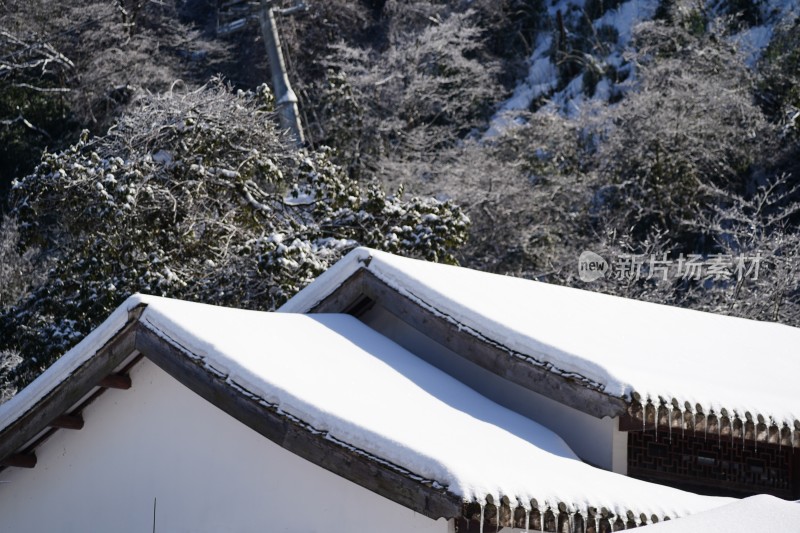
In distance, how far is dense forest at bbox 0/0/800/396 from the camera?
51.3 feet

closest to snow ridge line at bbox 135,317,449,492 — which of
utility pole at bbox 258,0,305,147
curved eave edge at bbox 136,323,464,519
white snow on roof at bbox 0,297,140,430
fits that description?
curved eave edge at bbox 136,323,464,519

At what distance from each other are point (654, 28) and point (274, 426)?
1896 cm

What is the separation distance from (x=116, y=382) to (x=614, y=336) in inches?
151

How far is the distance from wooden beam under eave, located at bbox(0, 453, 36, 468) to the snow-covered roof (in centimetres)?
38

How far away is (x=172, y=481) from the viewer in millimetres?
7602

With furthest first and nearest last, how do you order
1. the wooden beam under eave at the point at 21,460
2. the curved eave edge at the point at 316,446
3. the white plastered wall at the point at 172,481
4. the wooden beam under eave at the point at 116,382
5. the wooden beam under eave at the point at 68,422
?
the wooden beam under eave at the point at 21,460 < the wooden beam under eave at the point at 68,422 < the wooden beam under eave at the point at 116,382 < the white plastered wall at the point at 172,481 < the curved eave edge at the point at 316,446

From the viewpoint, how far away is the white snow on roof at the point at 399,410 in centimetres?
634

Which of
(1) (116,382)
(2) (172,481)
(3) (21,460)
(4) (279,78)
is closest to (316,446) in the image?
(2) (172,481)

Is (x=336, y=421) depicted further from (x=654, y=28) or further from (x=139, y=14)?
(x=139, y=14)

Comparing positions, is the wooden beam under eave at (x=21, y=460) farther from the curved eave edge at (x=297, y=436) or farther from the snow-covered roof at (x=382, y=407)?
the curved eave edge at (x=297, y=436)

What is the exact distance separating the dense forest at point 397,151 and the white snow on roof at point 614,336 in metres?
5.28

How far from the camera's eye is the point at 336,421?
6.57 meters
